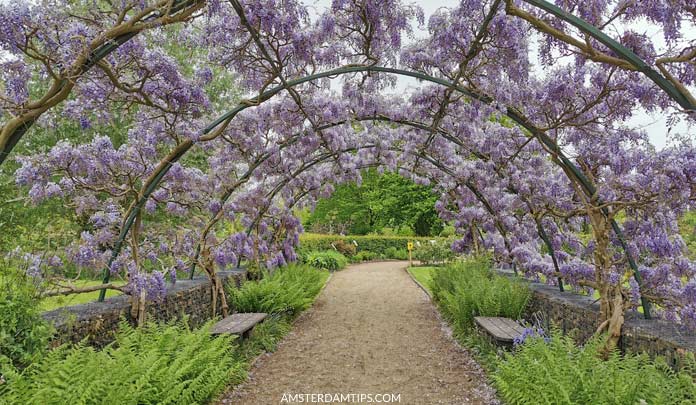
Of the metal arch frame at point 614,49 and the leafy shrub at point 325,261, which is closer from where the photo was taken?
the metal arch frame at point 614,49

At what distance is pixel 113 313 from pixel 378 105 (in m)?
4.84

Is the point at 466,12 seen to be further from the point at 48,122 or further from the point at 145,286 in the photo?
the point at 48,122

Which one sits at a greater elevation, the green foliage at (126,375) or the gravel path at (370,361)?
the green foliage at (126,375)

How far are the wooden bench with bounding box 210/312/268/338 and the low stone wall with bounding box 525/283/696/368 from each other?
3.60 meters

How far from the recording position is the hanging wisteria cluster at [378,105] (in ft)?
13.2

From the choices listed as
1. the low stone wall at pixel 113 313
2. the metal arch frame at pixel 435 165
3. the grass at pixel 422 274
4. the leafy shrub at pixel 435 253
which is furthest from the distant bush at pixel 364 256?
the low stone wall at pixel 113 313

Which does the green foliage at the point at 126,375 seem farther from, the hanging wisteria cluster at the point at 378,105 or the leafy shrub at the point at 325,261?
the leafy shrub at the point at 325,261

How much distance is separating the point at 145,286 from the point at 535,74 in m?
5.28

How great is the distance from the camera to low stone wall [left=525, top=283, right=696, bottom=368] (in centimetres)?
392

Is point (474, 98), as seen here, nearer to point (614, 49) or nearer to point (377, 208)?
point (614, 49)

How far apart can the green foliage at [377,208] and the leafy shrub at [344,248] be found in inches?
158

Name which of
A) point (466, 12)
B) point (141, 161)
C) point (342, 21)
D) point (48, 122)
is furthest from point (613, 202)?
point (48, 122)

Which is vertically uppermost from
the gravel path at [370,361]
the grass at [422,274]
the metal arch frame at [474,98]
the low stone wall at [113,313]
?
the metal arch frame at [474,98]

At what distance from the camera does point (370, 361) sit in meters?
6.15
